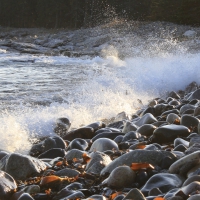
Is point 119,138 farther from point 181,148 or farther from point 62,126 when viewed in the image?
point 62,126

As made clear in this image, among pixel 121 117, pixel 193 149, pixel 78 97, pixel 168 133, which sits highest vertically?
pixel 193 149

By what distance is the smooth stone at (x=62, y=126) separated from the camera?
531 centimetres

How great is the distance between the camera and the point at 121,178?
2.47 metres

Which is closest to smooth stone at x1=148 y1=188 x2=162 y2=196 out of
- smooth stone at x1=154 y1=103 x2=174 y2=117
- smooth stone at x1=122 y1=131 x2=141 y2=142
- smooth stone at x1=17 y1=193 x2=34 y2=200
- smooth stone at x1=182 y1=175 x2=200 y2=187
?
smooth stone at x1=182 y1=175 x2=200 y2=187

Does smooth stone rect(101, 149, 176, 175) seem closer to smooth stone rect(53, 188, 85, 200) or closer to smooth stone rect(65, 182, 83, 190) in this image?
smooth stone rect(65, 182, 83, 190)

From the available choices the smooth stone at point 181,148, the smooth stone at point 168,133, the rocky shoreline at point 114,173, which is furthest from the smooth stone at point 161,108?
the smooth stone at point 181,148

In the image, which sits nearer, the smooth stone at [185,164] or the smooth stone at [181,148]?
the smooth stone at [185,164]

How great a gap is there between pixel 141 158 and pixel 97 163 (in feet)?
1.23

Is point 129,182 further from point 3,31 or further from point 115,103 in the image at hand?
point 3,31

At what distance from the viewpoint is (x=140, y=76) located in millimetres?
9773

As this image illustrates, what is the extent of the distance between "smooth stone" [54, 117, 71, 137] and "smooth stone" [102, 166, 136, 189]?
9.13ft

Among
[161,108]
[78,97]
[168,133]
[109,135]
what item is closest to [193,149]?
[168,133]

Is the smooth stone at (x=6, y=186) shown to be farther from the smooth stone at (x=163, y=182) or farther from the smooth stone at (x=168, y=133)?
the smooth stone at (x=168, y=133)

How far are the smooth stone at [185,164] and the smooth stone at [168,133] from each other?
106 cm
